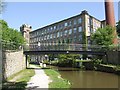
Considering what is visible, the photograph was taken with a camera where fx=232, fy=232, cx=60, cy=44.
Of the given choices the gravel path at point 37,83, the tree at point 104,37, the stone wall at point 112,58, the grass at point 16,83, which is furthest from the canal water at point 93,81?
the tree at point 104,37

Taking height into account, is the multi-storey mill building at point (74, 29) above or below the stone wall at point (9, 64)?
above

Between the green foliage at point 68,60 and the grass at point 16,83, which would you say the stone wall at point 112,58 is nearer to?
the green foliage at point 68,60

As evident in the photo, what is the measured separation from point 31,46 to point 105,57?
17.1 meters

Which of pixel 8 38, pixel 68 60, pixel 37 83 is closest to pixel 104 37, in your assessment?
pixel 68 60

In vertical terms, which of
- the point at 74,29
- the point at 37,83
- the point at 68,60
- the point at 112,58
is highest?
the point at 74,29

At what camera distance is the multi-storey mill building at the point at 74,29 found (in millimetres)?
88912

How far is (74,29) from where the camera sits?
314 ft

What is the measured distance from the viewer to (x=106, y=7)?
225ft

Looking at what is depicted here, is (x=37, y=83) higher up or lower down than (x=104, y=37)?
lower down

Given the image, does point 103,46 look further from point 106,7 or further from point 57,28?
point 57,28

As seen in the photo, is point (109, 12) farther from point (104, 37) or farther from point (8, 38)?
point (8, 38)

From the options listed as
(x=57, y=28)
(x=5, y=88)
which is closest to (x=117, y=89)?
(x=5, y=88)

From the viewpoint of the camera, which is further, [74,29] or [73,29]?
[73,29]

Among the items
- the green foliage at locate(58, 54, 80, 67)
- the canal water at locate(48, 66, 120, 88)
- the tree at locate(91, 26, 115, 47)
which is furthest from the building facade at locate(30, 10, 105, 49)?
the canal water at locate(48, 66, 120, 88)
